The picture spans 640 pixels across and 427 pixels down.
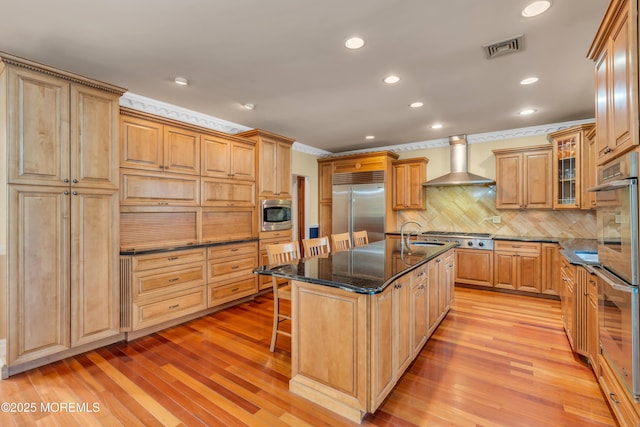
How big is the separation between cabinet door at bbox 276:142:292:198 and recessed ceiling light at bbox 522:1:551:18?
11.2 ft

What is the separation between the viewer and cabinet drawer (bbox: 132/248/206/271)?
295cm

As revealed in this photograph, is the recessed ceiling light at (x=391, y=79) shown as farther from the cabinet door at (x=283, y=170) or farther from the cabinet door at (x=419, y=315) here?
the cabinet door at (x=283, y=170)

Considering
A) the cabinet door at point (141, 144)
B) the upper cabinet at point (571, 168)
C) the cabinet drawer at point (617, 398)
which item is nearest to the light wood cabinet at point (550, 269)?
the upper cabinet at point (571, 168)

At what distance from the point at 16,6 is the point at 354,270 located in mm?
2851

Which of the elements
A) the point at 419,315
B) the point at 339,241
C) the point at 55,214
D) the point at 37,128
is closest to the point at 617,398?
the point at 419,315

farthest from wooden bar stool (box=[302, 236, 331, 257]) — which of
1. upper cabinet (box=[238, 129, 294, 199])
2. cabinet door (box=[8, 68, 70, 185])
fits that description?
cabinet door (box=[8, 68, 70, 185])

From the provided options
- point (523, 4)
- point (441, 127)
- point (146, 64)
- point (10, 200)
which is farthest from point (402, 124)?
point (10, 200)

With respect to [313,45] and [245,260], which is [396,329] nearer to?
[313,45]

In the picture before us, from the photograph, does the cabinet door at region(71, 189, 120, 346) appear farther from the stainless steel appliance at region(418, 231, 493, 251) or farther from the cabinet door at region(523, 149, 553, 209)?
the cabinet door at region(523, 149, 553, 209)

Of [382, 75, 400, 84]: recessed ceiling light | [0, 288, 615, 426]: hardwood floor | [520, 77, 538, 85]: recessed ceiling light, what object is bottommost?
[0, 288, 615, 426]: hardwood floor

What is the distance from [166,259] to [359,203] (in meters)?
3.65

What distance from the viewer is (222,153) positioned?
13.0ft

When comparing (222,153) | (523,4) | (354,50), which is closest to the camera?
(523,4)

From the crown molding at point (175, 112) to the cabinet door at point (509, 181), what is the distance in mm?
4223
